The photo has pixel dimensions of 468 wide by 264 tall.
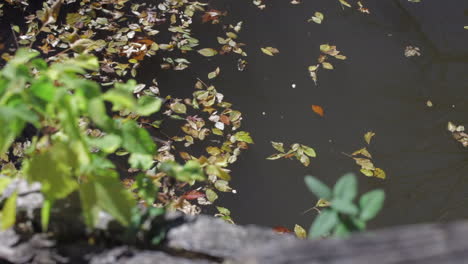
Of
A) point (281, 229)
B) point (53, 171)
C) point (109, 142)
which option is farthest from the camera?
point (281, 229)

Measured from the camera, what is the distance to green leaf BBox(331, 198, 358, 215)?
99 centimetres

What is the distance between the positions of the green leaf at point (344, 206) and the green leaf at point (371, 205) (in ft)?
0.07

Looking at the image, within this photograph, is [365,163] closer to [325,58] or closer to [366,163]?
[366,163]

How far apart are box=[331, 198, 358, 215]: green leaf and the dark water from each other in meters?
1.40

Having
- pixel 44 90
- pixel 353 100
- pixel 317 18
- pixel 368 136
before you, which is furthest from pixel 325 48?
pixel 44 90

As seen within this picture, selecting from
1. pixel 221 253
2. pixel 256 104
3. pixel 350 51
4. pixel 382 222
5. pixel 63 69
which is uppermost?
pixel 63 69

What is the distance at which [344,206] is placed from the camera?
1001 millimetres

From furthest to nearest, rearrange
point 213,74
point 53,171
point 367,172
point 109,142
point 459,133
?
point 213,74, point 459,133, point 367,172, point 109,142, point 53,171

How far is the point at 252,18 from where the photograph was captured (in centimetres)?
332

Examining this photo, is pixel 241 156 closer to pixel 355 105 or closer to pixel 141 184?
pixel 355 105

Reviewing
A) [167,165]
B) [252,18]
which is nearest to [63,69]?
[167,165]

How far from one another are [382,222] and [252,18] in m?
1.81

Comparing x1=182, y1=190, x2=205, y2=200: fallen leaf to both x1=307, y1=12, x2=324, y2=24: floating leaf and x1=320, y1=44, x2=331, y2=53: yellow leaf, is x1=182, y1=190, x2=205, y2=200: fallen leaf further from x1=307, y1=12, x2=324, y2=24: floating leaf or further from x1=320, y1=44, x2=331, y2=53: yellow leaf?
x1=307, y1=12, x2=324, y2=24: floating leaf

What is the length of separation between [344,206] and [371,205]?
0.24 ft
